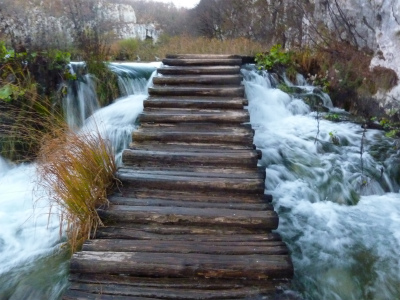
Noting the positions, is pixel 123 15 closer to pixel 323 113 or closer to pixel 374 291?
pixel 323 113

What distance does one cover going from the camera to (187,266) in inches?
86.7

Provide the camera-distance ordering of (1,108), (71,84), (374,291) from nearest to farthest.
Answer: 1. (374,291)
2. (1,108)
3. (71,84)

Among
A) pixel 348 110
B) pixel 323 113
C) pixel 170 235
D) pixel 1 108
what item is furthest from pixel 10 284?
pixel 348 110

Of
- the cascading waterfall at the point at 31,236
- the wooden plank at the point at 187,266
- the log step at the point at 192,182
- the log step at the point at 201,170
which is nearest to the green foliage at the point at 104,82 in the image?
the cascading waterfall at the point at 31,236

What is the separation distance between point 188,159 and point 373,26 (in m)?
5.84

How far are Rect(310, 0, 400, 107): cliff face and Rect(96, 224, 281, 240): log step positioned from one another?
15.4 feet

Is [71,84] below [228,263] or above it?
above

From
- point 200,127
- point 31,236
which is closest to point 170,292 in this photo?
point 31,236

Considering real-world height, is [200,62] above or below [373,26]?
below

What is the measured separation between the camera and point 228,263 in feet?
7.30

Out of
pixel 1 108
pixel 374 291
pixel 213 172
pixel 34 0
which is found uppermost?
pixel 34 0

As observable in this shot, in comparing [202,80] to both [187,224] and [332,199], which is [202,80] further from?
[187,224]

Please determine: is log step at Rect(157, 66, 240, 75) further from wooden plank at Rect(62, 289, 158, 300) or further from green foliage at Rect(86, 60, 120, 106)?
wooden plank at Rect(62, 289, 158, 300)

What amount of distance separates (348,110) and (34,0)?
17.6 meters
